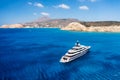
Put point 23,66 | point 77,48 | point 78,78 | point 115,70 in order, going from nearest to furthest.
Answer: point 78,78
point 115,70
point 23,66
point 77,48

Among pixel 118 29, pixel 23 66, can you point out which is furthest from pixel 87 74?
pixel 118 29

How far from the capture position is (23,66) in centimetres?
4862

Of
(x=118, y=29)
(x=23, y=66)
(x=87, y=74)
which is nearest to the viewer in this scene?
(x=87, y=74)

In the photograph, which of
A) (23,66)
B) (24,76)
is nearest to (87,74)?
(24,76)

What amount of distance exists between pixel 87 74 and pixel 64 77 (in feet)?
19.4

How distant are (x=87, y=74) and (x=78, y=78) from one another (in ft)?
11.6

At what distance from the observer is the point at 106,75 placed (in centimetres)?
4094

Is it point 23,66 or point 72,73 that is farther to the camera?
point 23,66

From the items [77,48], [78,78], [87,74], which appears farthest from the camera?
[77,48]

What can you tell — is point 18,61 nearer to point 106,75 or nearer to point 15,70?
point 15,70

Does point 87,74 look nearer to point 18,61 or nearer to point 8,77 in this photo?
point 8,77

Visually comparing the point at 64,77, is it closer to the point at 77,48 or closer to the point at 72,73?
the point at 72,73

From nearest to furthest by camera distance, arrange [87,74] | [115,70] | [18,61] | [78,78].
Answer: [78,78] < [87,74] < [115,70] < [18,61]

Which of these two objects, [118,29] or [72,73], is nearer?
[72,73]
